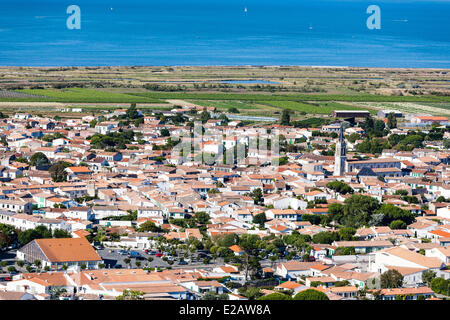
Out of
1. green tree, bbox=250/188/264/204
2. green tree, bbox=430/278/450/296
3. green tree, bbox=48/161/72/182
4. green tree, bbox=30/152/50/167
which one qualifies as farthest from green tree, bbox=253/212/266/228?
green tree, bbox=30/152/50/167

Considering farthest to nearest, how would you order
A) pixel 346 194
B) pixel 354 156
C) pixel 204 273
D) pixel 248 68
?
pixel 248 68, pixel 354 156, pixel 346 194, pixel 204 273

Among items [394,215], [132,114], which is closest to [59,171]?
[394,215]

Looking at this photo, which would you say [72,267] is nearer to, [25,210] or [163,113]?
[25,210]

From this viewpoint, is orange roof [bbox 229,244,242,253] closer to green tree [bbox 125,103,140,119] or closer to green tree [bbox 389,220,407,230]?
green tree [bbox 389,220,407,230]

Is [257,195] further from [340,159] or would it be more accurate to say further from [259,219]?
[340,159]

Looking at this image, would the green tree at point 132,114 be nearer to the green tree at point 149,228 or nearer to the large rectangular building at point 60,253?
the green tree at point 149,228

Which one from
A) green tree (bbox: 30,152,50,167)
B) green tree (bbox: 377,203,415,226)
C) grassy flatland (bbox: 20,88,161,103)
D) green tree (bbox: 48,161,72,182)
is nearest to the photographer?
green tree (bbox: 377,203,415,226)

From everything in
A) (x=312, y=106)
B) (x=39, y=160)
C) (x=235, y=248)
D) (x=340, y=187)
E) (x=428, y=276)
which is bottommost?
(x=428, y=276)
